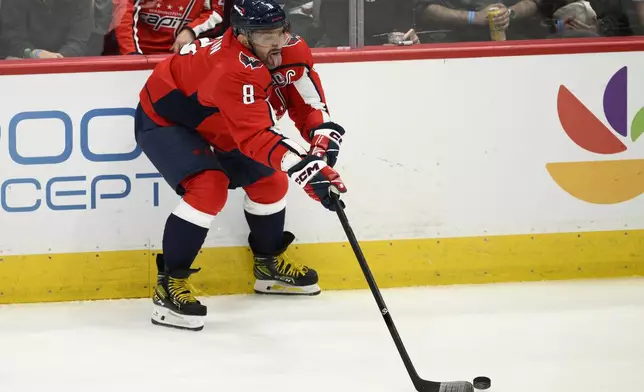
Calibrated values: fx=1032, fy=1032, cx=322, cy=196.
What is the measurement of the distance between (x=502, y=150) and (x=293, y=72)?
0.91 m

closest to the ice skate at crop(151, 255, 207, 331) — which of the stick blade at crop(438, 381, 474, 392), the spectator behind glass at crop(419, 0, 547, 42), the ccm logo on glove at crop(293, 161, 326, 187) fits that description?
the ccm logo on glove at crop(293, 161, 326, 187)

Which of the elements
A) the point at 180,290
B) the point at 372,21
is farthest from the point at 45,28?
the point at 372,21

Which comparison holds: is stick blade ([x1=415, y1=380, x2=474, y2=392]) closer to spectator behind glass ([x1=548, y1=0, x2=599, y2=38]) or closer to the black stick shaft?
the black stick shaft

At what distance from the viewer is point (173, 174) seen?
3344 millimetres

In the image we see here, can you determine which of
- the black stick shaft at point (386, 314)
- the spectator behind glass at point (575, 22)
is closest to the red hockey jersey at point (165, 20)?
the black stick shaft at point (386, 314)

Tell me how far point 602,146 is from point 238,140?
143 centimetres

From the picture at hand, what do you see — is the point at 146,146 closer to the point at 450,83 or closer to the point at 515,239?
the point at 450,83

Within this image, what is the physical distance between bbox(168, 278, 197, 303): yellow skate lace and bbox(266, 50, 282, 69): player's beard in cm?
81

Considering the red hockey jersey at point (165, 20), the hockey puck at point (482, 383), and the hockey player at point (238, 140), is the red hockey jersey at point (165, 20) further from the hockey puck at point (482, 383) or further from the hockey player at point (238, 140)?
the hockey puck at point (482, 383)

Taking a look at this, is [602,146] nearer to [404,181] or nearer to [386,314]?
[404,181]

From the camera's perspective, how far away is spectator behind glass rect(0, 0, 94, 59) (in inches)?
139

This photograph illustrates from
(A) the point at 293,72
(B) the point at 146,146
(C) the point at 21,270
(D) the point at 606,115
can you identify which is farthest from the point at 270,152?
(D) the point at 606,115

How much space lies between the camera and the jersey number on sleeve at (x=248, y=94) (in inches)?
119

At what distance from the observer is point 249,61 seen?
306 cm
